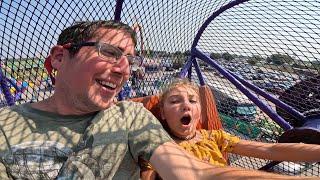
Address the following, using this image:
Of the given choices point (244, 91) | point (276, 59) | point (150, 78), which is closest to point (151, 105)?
point (150, 78)

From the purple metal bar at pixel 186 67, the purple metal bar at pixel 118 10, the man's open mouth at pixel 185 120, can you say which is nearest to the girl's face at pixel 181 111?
the man's open mouth at pixel 185 120

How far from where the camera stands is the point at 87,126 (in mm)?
1252

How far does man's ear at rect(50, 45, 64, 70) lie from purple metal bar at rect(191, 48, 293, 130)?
1476 mm

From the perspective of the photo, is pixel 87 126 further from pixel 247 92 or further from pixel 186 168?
pixel 247 92

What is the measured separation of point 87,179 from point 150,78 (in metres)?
1.61

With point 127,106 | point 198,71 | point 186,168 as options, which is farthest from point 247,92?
point 186,168

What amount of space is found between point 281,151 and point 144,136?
80cm

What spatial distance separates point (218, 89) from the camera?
3150 millimetres

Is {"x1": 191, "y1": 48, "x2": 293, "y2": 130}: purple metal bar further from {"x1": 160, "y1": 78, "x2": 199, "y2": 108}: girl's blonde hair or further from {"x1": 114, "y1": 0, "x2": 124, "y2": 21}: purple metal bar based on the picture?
{"x1": 114, "y1": 0, "x2": 124, "y2": 21}: purple metal bar

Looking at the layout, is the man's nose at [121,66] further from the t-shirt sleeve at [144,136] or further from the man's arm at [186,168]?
the man's arm at [186,168]

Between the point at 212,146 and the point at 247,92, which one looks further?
the point at 247,92

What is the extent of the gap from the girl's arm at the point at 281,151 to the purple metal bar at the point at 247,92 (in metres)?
0.55

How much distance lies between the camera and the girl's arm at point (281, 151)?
159cm

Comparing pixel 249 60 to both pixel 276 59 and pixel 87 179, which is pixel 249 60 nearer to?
pixel 276 59
